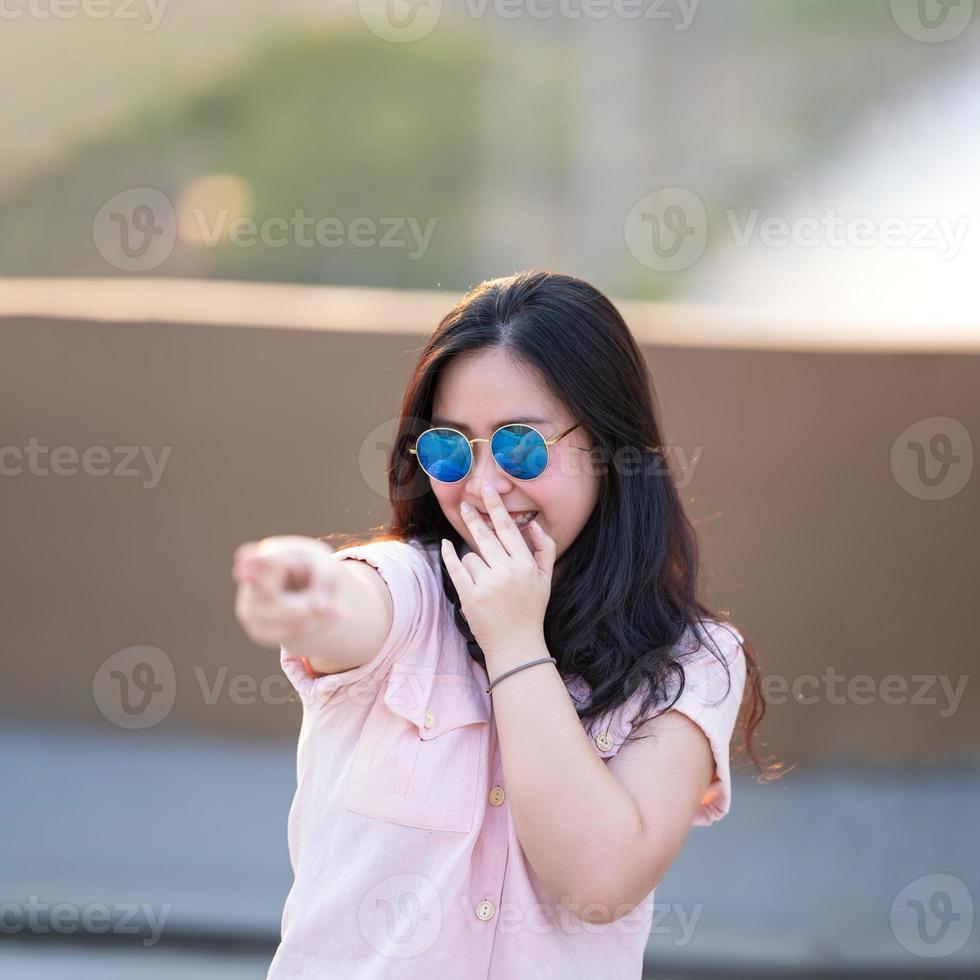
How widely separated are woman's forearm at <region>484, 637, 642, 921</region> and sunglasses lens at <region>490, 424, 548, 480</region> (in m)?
0.30

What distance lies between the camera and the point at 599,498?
1.88m

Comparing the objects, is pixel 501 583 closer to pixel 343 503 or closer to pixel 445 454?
pixel 445 454

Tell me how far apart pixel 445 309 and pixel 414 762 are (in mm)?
2649

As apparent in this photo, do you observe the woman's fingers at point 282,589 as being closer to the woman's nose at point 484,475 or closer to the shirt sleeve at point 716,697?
the woman's nose at point 484,475

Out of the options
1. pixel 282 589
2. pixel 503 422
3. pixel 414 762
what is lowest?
pixel 414 762

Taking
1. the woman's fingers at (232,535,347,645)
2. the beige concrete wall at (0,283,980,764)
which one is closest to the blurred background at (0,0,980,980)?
the beige concrete wall at (0,283,980,764)

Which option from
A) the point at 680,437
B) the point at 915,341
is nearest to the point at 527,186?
the point at 680,437

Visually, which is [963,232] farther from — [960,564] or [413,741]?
[413,741]

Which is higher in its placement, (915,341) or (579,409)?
(915,341)

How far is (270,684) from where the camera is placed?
4.02 meters

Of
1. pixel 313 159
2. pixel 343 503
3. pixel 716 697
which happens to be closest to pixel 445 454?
pixel 716 697

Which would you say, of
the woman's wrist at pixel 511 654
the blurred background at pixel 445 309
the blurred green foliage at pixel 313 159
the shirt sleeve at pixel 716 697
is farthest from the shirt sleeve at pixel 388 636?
the blurred green foliage at pixel 313 159

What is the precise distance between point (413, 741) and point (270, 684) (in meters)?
2.49

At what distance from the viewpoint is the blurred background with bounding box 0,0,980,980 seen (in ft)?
12.9
